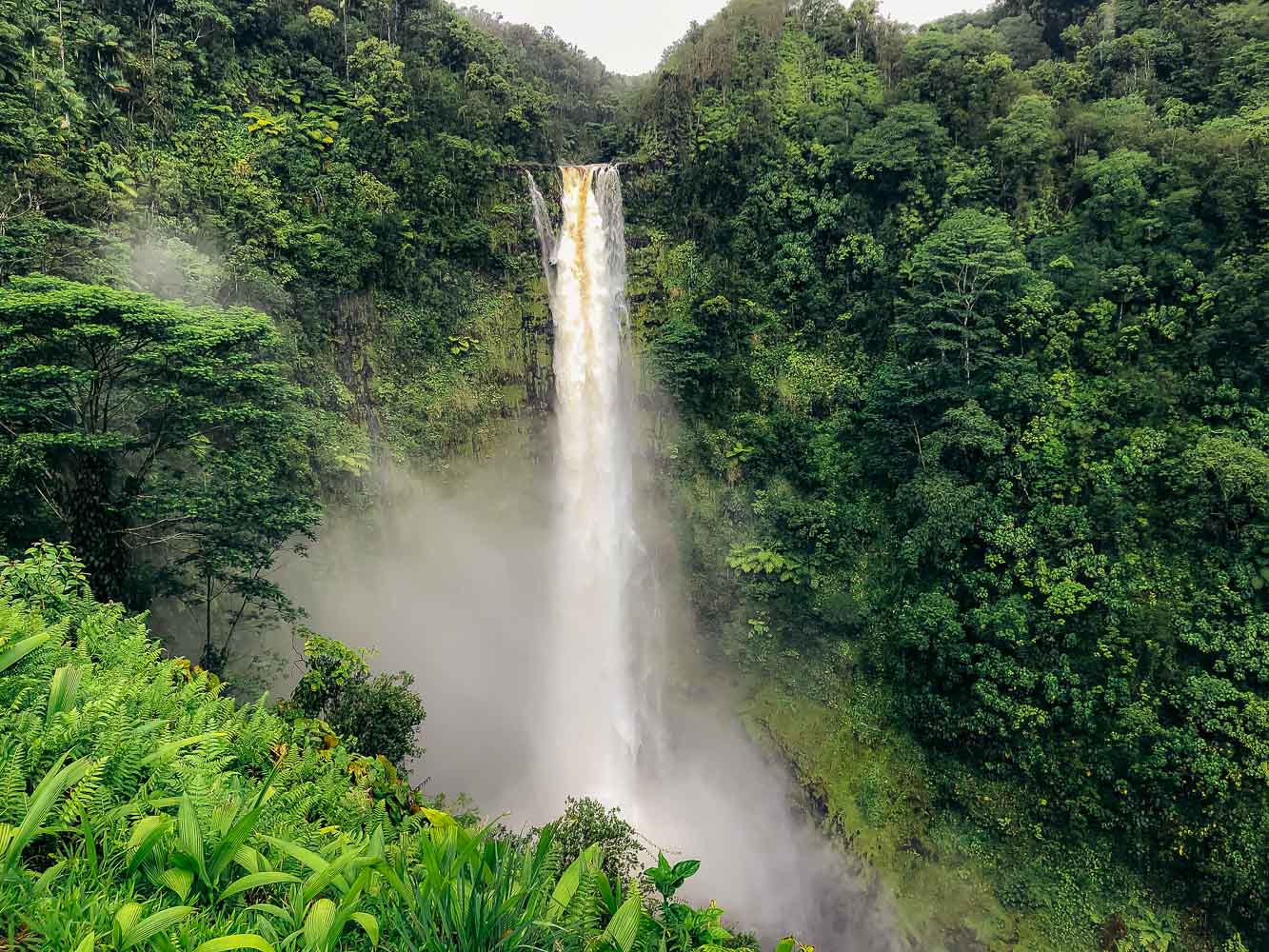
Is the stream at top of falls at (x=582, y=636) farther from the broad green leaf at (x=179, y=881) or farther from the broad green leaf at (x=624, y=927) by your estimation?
the broad green leaf at (x=179, y=881)

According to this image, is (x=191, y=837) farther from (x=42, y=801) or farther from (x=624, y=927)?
(x=624, y=927)

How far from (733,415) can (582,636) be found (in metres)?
7.12

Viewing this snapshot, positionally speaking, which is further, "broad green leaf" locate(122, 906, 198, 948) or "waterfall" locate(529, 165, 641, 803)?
"waterfall" locate(529, 165, 641, 803)

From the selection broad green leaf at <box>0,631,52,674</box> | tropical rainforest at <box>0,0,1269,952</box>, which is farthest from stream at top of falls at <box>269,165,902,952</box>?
broad green leaf at <box>0,631,52,674</box>

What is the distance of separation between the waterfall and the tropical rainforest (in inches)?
35.1

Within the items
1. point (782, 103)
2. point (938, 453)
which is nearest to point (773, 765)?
point (938, 453)

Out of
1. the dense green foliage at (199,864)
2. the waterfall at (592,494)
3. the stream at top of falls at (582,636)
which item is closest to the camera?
the dense green foliage at (199,864)

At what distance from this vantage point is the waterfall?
15742mm

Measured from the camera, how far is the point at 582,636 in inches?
657

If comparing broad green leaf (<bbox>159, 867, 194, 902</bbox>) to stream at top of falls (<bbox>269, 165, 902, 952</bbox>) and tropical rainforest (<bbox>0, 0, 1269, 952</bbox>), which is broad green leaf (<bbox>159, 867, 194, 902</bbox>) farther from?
stream at top of falls (<bbox>269, 165, 902, 952</bbox>)

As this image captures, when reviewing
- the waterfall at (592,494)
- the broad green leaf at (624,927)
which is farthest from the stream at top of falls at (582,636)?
the broad green leaf at (624,927)

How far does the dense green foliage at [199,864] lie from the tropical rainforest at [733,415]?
36mm

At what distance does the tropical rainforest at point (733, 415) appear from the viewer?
4.89 meters

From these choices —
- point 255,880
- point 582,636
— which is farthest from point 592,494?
point 255,880
